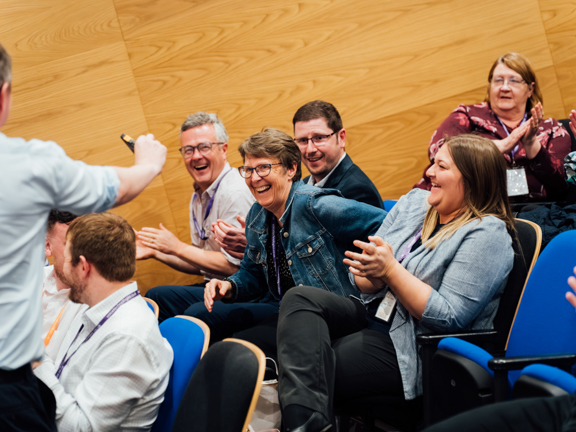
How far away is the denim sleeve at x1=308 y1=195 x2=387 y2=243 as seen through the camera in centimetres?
208

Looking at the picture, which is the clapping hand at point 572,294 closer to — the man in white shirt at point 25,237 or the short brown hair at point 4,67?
the man in white shirt at point 25,237

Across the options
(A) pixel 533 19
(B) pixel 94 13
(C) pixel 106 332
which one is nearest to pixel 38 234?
(C) pixel 106 332

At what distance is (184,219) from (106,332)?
203 cm

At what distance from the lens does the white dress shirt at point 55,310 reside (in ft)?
6.35

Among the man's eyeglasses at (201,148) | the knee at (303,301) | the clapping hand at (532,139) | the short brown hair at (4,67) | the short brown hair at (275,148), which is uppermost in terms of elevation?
the short brown hair at (4,67)

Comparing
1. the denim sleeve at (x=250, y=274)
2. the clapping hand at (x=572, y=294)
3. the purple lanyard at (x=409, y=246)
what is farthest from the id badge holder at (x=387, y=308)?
the denim sleeve at (x=250, y=274)

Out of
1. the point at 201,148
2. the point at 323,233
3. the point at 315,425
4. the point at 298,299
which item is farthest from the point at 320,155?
the point at 315,425

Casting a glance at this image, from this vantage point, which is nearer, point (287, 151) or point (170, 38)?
point (287, 151)

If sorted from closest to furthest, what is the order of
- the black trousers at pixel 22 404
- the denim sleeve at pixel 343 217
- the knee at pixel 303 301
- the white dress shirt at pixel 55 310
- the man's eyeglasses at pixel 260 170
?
the black trousers at pixel 22 404, the knee at pixel 303 301, the white dress shirt at pixel 55 310, the denim sleeve at pixel 343 217, the man's eyeglasses at pixel 260 170

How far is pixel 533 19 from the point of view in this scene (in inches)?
137

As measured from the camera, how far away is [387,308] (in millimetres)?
1870

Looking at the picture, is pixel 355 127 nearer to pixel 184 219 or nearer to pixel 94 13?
pixel 184 219

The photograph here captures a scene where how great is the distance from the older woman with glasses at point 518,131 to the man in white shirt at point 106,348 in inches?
68.8

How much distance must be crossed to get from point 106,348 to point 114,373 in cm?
8
